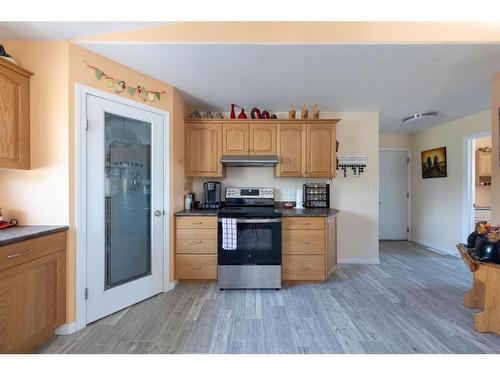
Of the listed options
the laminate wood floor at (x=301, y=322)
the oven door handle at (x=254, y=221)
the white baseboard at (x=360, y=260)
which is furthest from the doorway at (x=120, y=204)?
the white baseboard at (x=360, y=260)

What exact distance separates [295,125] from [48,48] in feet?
8.24

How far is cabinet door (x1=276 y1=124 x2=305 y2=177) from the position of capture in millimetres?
3014

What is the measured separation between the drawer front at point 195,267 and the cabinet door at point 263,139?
4.73 feet

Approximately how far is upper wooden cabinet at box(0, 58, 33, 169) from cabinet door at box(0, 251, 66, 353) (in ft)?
2.40

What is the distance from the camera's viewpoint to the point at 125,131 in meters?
2.16

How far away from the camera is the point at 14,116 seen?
5.35 feet

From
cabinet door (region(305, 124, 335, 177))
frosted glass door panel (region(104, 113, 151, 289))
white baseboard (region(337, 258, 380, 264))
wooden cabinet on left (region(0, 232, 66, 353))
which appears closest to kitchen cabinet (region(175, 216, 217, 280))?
frosted glass door panel (region(104, 113, 151, 289))

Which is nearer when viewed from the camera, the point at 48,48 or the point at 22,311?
the point at 22,311

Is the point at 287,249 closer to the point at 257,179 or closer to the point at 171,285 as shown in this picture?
the point at 257,179

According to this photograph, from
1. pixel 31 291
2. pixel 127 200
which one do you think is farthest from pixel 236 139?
pixel 31 291

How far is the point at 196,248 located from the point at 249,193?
3.51 feet

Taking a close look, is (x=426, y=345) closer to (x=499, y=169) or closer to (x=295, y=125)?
(x=499, y=169)

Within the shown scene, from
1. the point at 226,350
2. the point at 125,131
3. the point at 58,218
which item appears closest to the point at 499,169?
the point at 226,350

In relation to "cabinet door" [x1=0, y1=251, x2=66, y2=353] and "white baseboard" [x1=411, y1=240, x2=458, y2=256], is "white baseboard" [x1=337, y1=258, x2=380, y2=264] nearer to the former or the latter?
"white baseboard" [x1=411, y1=240, x2=458, y2=256]
